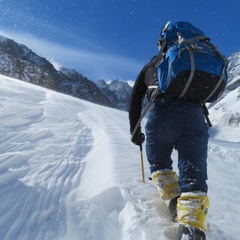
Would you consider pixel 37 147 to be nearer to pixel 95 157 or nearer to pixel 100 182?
pixel 95 157

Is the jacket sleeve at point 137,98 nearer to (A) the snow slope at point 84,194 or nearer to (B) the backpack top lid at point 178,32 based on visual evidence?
(B) the backpack top lid at point 178,32

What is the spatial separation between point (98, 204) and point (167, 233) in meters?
0.62

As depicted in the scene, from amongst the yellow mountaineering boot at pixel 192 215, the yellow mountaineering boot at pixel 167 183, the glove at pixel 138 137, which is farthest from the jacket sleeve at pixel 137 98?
the yellow mountaineering boot at pixel 192 215

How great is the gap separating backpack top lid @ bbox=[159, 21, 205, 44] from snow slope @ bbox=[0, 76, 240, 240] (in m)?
1.32

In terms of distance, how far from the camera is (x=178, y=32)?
2377 millimetres

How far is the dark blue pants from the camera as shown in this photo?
2.24 metres

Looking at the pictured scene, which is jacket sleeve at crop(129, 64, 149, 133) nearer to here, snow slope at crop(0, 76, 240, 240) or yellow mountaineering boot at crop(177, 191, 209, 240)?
snow slope at crop(0, 76, 240, 240)

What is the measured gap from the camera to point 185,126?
2344mm

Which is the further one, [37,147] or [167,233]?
[37,147]

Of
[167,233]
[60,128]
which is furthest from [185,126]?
[60,128]

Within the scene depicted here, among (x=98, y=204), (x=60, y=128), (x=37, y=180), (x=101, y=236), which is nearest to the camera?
(x=101, y=236)

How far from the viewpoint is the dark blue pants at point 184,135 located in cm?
224

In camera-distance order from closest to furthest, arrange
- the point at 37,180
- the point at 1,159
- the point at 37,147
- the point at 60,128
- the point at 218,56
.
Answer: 1. the point at 218,56
2. the point at 37,180
3. the point at 1,159
4. the point at 37,147
5. the point at 60,128

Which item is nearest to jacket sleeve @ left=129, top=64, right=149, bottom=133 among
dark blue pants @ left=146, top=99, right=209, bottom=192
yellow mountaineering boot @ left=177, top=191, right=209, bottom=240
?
dark blue pants @ left=146, top=99, right=209, bottom=192
